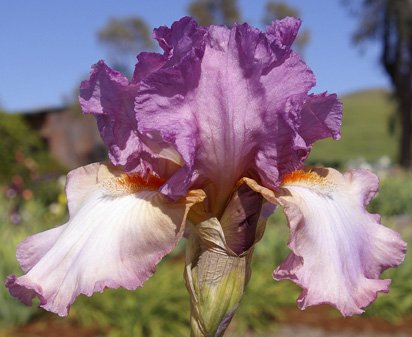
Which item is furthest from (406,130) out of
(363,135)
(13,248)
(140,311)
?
(140,311)

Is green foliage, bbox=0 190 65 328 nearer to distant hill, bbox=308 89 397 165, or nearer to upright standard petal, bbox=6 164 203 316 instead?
upright standard petal, bbox=6 164 203 316

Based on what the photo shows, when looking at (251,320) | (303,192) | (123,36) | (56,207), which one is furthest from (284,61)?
(123,36)

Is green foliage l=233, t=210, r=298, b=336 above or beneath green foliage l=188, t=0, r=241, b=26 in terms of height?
beneath

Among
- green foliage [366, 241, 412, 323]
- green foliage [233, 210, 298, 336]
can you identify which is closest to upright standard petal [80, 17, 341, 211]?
green foliage [233, 210, 298, 336]

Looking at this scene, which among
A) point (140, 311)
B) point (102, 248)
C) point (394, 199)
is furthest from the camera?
point (394, 199)

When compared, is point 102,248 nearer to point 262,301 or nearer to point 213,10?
point 262,301

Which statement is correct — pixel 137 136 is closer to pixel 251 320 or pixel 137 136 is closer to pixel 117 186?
pixel 117 186

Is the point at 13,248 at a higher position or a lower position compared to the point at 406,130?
lower

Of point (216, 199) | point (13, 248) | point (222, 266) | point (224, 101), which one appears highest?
point (224, 101)
